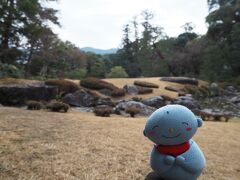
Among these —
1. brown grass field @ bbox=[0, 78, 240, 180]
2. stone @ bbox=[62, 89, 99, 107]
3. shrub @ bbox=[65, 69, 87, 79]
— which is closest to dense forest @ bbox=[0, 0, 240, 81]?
shrub @ bbox=[65, 69, 87, 79]

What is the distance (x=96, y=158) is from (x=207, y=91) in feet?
68.0

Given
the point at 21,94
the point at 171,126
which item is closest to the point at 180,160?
the point at 171,126

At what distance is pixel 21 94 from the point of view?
1217 cm

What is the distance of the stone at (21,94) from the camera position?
11875 millimetres

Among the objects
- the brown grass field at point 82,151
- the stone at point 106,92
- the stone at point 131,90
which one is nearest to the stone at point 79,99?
the stone at point 106,92

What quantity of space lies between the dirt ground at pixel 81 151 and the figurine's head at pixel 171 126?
55.3 inches

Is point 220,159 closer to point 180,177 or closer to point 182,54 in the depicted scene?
point 180,177

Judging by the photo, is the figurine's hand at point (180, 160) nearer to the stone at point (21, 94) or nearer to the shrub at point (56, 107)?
the shrub at point (56, 107)

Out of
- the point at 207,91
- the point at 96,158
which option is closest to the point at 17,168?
the point at 96,158

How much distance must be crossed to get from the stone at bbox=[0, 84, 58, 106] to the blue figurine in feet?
32.0

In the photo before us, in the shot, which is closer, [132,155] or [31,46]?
[132,155]

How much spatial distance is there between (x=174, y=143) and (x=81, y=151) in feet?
7.82

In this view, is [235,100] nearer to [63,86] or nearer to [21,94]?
[63,86]

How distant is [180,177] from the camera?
3.26 m
